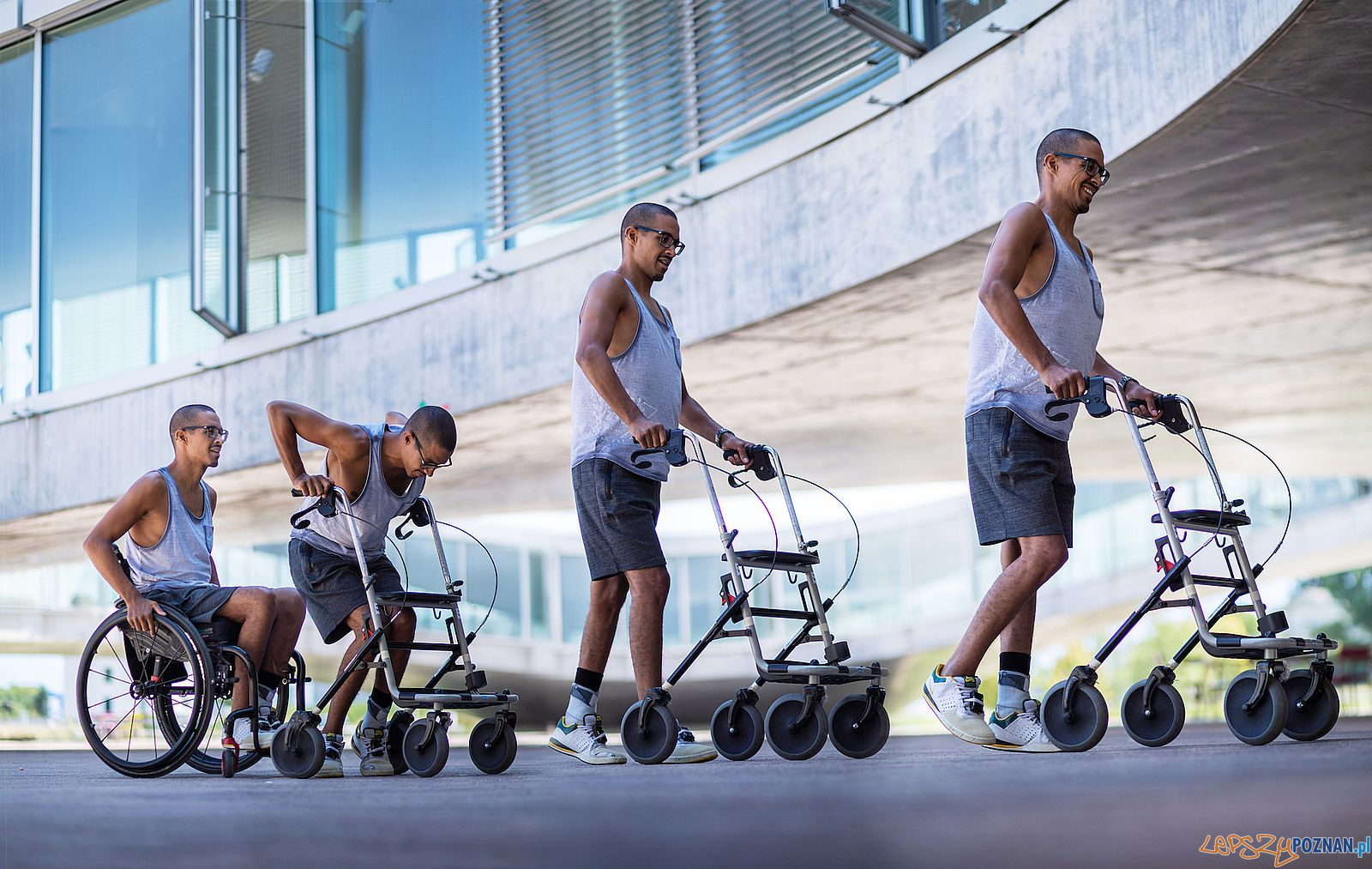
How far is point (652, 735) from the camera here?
477 centimetres

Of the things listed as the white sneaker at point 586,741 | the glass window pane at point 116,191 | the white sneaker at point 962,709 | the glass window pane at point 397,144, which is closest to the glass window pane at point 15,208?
the glass window pane at point 116,191

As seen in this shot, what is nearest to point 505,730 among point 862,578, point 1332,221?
point 1332,221

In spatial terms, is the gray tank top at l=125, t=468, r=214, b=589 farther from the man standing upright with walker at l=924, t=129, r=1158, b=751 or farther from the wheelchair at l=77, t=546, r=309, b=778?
the man standing upright with walker at l=924, t=129, r=1158, b=751

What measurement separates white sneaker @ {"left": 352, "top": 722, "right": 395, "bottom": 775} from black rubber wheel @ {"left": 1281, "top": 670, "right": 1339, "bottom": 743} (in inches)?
108

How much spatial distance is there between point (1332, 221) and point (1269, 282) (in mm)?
1021

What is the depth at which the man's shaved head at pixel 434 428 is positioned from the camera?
5082 mm

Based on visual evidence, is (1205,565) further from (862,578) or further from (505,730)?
(505,730)

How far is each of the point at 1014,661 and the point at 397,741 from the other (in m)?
1.99

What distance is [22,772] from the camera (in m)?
6.04

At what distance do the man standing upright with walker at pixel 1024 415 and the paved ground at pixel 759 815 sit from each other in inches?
10.3

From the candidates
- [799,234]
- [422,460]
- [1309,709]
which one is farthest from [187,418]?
[1309,709]

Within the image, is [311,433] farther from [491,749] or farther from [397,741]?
[491,749]

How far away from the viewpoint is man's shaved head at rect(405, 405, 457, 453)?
508 centimetres

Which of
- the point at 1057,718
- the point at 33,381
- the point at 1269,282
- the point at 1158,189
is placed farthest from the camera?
the point at 33,381
